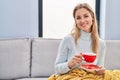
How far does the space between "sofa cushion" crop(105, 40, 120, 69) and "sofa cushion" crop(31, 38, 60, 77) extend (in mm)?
552

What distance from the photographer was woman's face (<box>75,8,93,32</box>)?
1844mm

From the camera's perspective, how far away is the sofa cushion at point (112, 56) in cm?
255

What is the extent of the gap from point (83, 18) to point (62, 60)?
14.1 inches

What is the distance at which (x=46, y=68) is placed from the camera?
2.50 metres

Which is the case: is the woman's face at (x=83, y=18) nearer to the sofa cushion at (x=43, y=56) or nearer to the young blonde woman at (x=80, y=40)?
the young blonde woman at (x=80, y=40)

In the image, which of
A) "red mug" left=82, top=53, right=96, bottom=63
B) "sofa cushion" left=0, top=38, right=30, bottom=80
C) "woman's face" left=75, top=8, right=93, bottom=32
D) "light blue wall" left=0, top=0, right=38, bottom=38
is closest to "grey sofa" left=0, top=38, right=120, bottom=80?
"sofa cushion" left=0, top=38, right=30, bottom=80

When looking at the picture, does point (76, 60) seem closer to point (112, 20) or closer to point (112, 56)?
point (112, 56)

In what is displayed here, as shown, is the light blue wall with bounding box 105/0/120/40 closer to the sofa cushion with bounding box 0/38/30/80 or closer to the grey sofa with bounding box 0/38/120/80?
the grey sofa with bounding box 0/38/120/80

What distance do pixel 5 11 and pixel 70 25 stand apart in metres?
0.81

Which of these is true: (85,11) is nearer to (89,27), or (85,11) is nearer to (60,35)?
(89,27)

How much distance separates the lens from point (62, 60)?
181 cm

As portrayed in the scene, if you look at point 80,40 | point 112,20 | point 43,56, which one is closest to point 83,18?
point 80,40

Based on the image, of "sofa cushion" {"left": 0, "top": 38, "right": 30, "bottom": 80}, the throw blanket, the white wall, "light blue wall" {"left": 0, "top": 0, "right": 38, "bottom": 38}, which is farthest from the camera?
the white wall

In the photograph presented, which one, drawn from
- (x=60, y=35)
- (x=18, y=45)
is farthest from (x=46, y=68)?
(x=60, y=35)
